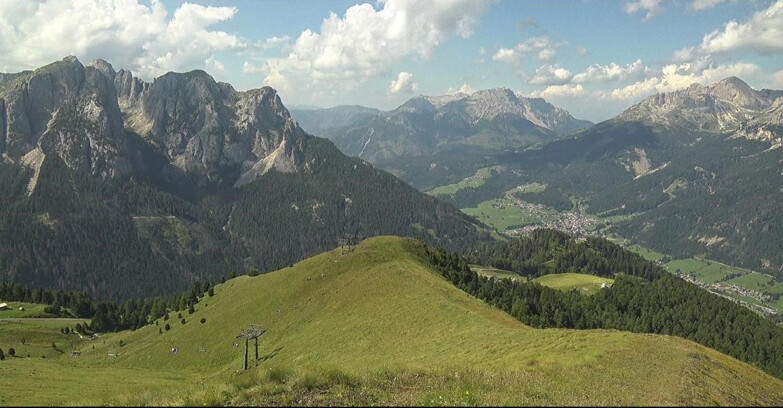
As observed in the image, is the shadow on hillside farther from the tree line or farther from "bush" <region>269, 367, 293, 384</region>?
the tree line

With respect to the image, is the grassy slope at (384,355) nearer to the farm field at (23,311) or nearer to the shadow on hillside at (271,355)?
the shadow on hillside at (271,355)

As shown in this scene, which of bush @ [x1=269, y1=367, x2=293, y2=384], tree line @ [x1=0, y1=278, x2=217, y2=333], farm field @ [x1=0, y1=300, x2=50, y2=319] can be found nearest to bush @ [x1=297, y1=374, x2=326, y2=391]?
bush @ [x1=269, y1=367, x2=293, y2=384]

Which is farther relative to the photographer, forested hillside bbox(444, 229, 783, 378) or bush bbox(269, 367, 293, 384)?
forested hillside bbox(444, 229, 783, 378)

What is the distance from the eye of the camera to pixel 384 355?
6144cm

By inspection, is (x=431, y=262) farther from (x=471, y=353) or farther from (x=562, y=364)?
(x=562, y=364)

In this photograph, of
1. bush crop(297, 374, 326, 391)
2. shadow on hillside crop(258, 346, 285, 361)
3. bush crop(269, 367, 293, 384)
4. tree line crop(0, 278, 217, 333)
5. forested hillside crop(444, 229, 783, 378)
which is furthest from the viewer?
tree line crop(0, 278, 217, 333)

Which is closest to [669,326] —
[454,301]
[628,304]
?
[628,304]

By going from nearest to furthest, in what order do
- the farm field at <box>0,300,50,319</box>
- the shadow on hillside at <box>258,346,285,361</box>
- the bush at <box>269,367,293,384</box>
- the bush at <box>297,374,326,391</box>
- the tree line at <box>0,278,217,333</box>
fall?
the bush at <box>297,374,326,391</box> < the bush at <box>269,367,293,384</box> < the shadow on hillside at <box>258,346,285,361</box> < the farm field at <box>0,300,50,319</box> < the tree line at <box>0,278,217,333</box>

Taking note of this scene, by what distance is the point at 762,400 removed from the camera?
121ft

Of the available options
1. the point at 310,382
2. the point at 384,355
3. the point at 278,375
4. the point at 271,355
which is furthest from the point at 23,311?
the point at 310,382

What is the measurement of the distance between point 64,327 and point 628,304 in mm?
182146

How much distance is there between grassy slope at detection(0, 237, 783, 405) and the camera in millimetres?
29469

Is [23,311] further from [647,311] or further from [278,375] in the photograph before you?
[647,311]

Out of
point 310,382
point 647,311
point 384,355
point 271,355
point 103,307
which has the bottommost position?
point 647,311
